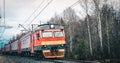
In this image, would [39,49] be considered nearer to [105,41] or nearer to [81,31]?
[105,41]

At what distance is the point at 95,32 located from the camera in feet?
192

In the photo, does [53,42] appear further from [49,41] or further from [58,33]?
[58,33]

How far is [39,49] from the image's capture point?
24.5 metres

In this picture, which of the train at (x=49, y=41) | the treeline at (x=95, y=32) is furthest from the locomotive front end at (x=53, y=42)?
the treeline at (x=95, y=32)

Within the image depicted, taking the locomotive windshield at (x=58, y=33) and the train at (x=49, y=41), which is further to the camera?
the locomotive windshield at (x=58, y=33)

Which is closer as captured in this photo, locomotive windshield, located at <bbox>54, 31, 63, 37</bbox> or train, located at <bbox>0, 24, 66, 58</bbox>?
train, located at <bbox>0, 24, 66, 58</bbox>

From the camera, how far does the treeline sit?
1538 inches

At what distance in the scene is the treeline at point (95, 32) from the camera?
1538 inches

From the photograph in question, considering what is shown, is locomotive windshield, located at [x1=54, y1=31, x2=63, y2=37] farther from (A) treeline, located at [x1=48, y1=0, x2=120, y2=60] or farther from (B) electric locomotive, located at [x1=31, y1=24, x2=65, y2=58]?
(A) treeline, located at [x1=48, y1=0, x2=120, y2=60]

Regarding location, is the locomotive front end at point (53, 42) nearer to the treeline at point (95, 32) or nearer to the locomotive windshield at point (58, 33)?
the locomotive windshield at point (58, 33)

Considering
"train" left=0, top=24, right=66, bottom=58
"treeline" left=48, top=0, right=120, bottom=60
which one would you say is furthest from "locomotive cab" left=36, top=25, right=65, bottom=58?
"treeline" left=48, top=0, right=120, bottom=60

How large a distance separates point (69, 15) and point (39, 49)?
41.5m

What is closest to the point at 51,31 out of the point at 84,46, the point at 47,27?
the point at 47,27

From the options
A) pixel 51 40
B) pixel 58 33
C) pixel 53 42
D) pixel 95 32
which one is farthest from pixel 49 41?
pixel 95 32
